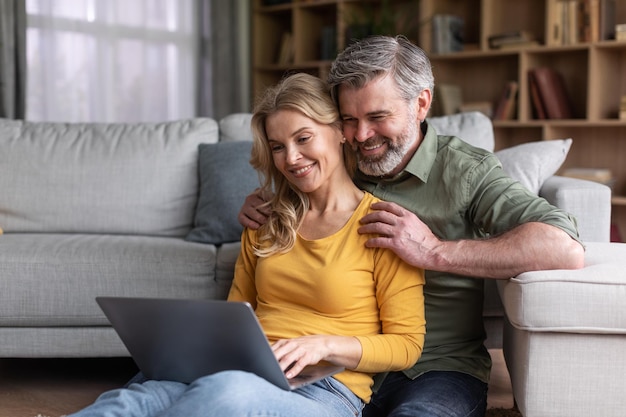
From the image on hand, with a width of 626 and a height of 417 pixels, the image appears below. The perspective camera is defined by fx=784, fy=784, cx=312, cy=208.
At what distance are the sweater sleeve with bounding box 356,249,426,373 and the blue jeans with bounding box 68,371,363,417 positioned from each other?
5.1 inches

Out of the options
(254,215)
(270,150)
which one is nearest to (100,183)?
(254,215)

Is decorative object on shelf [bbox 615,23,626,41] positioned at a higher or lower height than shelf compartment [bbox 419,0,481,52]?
lower

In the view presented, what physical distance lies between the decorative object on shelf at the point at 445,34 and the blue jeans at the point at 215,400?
3329 millimetres

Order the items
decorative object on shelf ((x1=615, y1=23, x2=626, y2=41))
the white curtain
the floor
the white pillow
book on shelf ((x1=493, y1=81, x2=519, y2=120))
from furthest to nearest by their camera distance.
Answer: the white curtain → book on shelf ((x1=493, y1=81, x2=519, y2=120)) → decorative object on shelf ((x1=615, y1=23, x2=626, y2=41)) → the white pillow → the floor

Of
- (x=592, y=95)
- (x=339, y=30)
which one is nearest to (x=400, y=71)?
(x=592, y=95)

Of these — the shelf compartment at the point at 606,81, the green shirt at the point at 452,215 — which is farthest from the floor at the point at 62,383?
the shelf compartment at the point at 606,81

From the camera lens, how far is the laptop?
1.27m

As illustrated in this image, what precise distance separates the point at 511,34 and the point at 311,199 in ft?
9.25

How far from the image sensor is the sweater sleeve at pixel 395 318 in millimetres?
1498

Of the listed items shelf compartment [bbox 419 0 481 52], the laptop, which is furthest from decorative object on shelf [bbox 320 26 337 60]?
the laptop

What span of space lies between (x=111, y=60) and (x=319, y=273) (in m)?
3.49

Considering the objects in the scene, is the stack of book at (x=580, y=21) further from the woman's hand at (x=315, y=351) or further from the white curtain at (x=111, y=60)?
the woman's hand at (x=315, y=351)

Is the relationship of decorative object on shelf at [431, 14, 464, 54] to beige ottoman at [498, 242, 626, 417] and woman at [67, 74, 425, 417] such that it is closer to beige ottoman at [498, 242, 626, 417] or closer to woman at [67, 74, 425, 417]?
woman at [67, 74, 425, 417]

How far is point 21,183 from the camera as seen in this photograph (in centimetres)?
291
